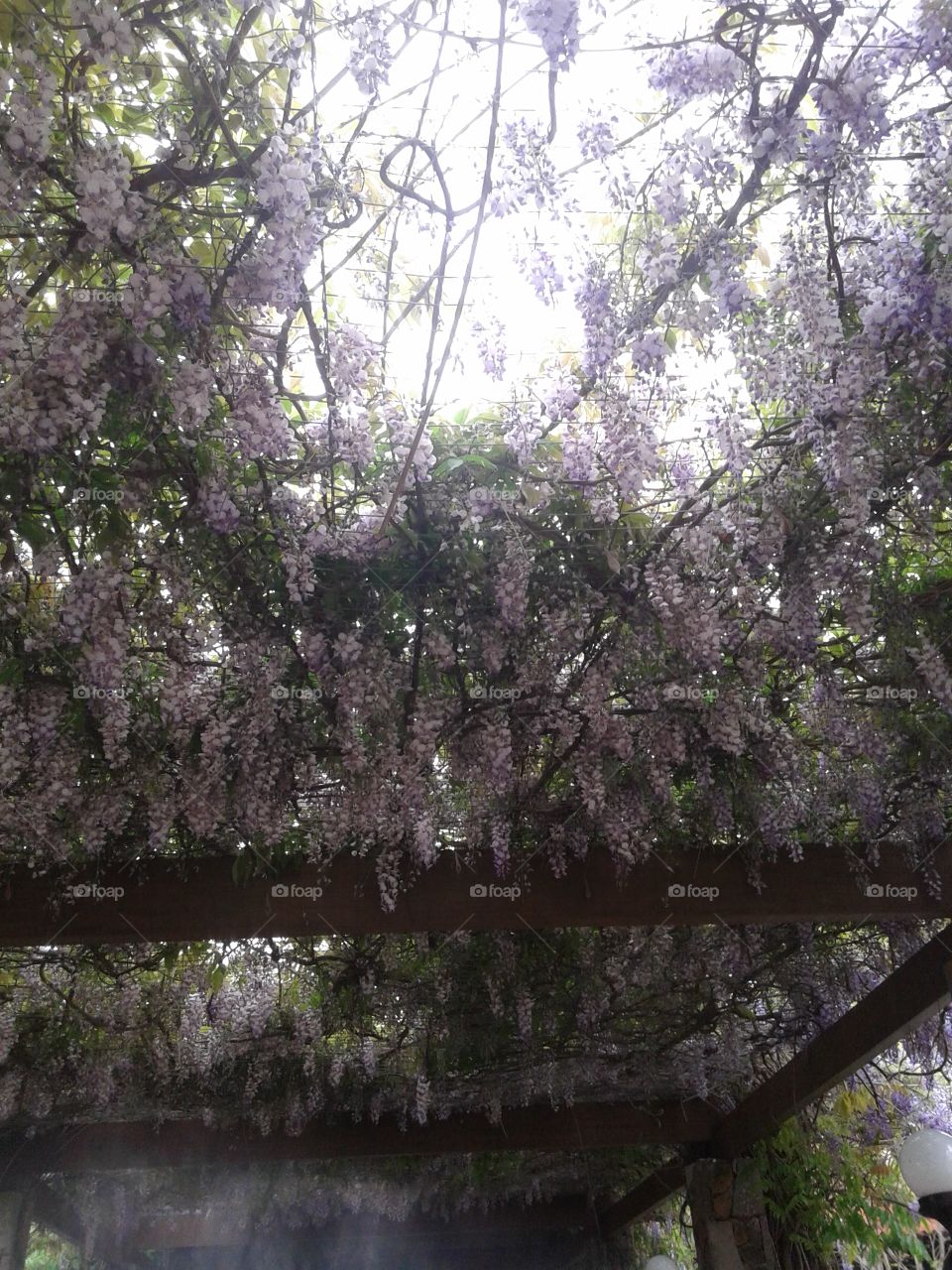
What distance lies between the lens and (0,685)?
2.56 m

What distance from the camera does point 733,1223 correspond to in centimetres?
578

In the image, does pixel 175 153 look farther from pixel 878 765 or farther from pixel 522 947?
pixel 522 947

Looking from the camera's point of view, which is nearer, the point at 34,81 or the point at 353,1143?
the point at 34,81

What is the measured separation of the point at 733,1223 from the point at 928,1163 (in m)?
2.10

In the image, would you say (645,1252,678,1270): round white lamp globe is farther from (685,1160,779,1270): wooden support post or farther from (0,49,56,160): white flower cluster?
(0,49,56,160): white flower cluster

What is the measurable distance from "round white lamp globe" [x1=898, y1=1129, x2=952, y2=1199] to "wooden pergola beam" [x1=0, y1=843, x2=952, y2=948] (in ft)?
4.52

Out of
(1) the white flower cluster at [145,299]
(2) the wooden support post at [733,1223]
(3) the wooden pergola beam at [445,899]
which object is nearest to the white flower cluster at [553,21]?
(1) the white flower cluster at [145,299]

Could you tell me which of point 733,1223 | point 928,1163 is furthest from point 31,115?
point 733,1223

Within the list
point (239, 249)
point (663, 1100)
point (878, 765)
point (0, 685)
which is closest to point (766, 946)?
point (878, 765)

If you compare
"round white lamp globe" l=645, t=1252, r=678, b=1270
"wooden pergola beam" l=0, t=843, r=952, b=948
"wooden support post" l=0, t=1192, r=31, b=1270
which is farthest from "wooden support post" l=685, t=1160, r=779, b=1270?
"wooden support post" l=0, t=1192, r=31, b=1270

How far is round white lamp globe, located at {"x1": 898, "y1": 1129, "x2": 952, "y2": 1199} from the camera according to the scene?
404 centimetres

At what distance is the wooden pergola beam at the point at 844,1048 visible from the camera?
11.9 feet

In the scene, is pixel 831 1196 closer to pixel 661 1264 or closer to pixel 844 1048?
pixel 844 1048

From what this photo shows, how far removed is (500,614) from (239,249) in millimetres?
1027
